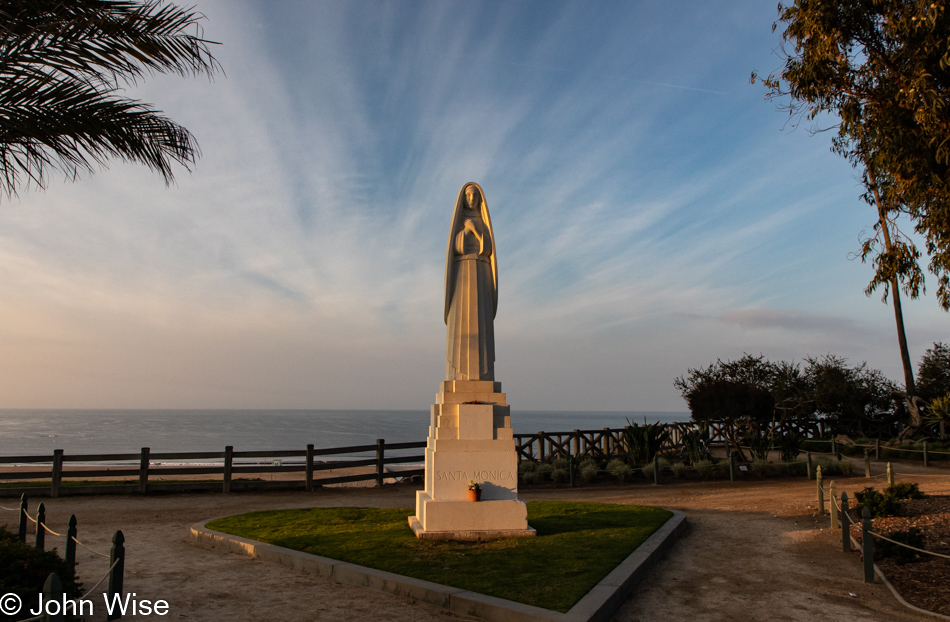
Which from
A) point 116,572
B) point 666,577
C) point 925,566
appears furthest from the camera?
point 666,577

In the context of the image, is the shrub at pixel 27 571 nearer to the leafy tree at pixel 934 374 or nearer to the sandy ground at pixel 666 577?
the sandy ground at pixel 666 577

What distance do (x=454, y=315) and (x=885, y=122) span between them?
23.8ft

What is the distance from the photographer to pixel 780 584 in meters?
7.06

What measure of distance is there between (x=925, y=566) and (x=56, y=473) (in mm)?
17268

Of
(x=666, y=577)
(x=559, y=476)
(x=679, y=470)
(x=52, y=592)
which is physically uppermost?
→ (x=52, y=592)

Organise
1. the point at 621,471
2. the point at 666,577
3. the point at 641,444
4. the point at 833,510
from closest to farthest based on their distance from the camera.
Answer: the point at 666,577, the point at 833,510, the point at 621,471, the point at 641,444

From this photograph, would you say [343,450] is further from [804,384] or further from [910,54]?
[804,384]

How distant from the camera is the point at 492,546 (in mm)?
8164

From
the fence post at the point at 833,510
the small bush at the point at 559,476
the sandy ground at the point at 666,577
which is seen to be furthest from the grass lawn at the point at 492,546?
the small bush at the point at 559,476

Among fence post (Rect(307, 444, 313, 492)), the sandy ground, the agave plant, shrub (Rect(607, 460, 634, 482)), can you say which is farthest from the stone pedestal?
the agave plant

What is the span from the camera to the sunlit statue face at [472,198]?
10.8 meters

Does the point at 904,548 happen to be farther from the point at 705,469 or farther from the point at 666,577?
the point at 705,469

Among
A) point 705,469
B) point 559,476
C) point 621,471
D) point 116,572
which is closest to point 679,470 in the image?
point 705,469

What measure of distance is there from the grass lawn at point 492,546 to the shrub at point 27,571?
10.5ft
